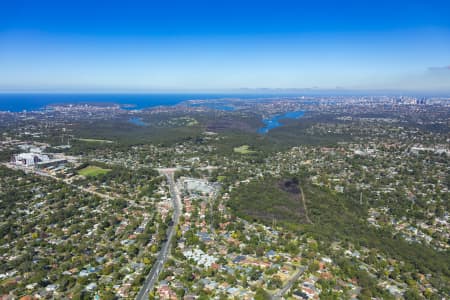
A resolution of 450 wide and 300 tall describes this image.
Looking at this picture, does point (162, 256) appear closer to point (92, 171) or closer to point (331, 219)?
point (331, 219)

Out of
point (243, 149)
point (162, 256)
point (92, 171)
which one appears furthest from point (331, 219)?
point (92, 171)

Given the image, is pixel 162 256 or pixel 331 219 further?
pixel 331 219

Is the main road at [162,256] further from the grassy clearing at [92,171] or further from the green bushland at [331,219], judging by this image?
the grassy clearing at [92,171]

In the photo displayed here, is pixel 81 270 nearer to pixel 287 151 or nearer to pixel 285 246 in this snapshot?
pixel 285 246

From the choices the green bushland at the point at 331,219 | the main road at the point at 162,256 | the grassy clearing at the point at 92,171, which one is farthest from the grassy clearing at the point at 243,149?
the grassy clearing at the point at 92,171

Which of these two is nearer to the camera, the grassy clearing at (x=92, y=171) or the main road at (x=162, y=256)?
the main road at (x=162, y=256)

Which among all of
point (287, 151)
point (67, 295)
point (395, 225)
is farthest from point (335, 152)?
point (67, 295)

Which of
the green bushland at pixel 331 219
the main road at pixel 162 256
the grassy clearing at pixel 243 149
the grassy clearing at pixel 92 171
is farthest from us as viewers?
the grassy clearing at pixel 243 149

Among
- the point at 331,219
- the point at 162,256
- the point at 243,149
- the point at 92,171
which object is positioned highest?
the point at 243,149
